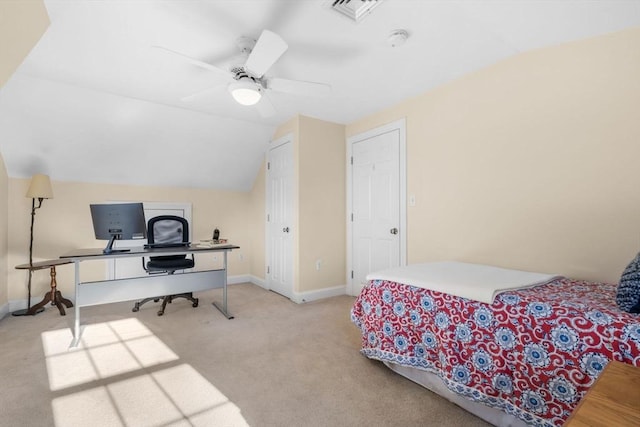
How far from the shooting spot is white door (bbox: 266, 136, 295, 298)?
153 inches

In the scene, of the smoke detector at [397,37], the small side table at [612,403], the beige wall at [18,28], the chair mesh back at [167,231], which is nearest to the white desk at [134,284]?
the chair mesh back at [167,231]

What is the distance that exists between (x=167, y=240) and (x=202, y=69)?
204cm

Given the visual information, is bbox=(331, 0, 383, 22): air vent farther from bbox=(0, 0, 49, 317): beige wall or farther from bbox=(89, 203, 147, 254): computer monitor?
bbox=(89, 203, 147, 254): computer monitor

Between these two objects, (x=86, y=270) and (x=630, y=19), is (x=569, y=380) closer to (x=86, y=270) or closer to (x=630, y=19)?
(x=630, y=19)

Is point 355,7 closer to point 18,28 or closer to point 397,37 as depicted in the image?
point 397,37

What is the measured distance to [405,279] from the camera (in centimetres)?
194

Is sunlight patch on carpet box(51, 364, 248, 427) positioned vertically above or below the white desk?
below

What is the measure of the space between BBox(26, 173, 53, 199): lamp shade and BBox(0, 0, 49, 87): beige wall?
60.9 inches

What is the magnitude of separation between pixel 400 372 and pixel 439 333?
1.63 ft

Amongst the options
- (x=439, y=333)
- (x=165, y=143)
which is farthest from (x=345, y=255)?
(x=165, y=143)

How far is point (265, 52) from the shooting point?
6.12 ft

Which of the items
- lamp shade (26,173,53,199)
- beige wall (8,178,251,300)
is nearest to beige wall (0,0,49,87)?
lamp shade (26,173,53,199)

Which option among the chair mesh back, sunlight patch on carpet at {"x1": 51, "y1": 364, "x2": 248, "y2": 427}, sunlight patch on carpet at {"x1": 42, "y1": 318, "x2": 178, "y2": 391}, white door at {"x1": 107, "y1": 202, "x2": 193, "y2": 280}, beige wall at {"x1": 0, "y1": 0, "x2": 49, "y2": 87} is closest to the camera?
sunlight patch on carpet at {"x1": 51, "y1": 364, "x2": 248, "y2": 427}

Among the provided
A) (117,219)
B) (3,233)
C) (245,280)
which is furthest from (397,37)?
(3,233)
